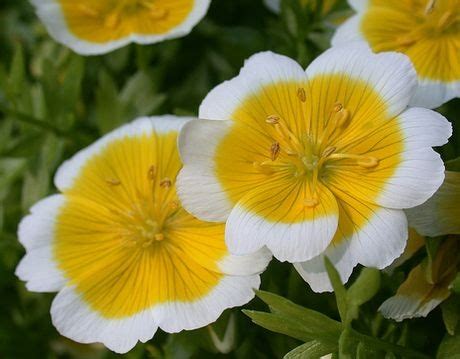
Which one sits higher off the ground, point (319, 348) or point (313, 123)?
point (313, 123)

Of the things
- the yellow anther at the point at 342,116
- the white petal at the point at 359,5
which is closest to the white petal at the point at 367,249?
the yellow anther at the point at 342,116

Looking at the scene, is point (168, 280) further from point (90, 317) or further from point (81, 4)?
point (81, 4)

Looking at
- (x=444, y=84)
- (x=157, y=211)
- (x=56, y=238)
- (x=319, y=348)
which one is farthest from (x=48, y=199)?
(x=444, y=84)

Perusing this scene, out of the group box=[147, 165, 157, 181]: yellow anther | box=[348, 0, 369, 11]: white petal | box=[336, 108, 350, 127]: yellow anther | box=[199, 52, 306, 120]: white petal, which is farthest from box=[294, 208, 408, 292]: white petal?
box=[348, 0, 369, 11]: white petal

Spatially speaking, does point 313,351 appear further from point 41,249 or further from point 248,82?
point 41,249

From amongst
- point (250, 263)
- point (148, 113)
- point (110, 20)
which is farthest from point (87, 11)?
point (250, 263)

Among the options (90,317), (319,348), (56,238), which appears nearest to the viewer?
(319,348)
